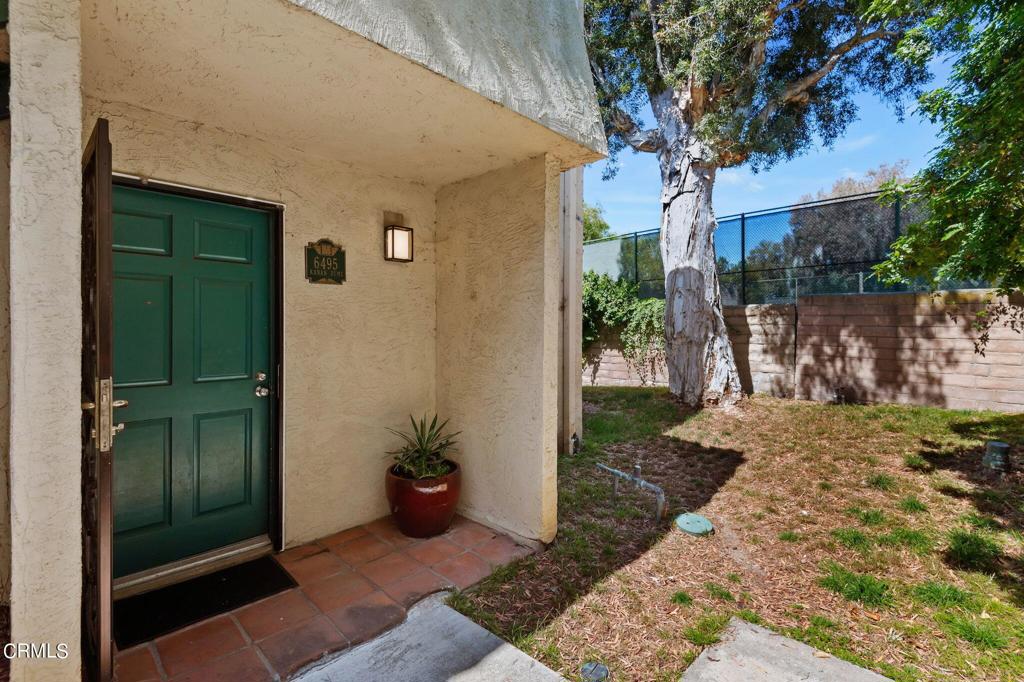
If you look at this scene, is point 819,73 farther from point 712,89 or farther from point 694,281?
point 694,281

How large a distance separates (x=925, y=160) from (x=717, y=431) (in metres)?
3.67

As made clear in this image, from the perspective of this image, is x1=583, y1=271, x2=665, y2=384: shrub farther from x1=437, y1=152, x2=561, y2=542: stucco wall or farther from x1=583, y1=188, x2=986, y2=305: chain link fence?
x1=437, y1=152, x2=561, y2=542: stucco wall

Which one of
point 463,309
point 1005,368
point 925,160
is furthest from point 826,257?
point 463,309

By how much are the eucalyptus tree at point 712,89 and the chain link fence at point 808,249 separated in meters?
1.13

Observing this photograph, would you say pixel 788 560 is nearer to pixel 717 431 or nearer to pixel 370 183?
pixel 717 431

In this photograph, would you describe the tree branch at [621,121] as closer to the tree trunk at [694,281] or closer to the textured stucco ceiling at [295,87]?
the tree trunk at [694,281]

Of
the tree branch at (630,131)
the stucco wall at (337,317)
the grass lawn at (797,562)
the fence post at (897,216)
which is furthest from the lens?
the tree branch at (630,131)

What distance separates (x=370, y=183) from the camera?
3.59 m

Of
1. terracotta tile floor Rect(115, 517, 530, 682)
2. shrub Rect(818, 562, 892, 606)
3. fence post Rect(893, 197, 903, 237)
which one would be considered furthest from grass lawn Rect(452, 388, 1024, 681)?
fence post Rect(893, 197, 903, 237)

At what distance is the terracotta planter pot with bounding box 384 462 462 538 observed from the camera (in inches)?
132

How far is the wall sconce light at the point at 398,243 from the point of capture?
3641mm

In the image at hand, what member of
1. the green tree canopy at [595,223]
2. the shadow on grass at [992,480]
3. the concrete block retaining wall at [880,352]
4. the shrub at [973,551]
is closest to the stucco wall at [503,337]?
the shrub at [973,551]

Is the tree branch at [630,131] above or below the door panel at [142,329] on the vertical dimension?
above

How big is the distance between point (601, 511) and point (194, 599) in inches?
113
